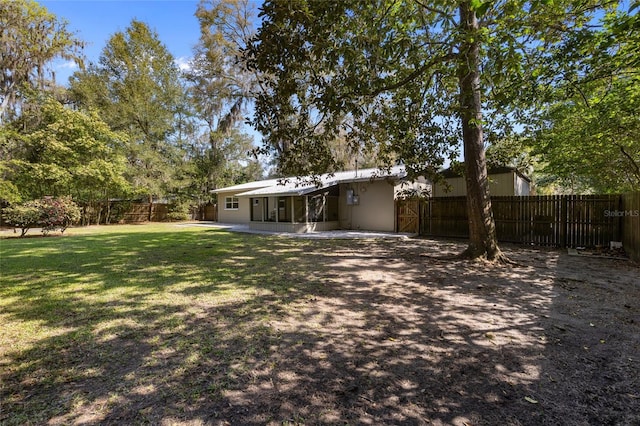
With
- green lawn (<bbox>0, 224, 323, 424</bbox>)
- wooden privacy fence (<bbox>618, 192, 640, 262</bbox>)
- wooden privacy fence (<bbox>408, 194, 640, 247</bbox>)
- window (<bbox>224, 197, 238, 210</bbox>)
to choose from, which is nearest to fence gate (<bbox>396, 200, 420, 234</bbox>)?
wooden privacy fence (<bbox>408, 194, 640, 247</bbox>)

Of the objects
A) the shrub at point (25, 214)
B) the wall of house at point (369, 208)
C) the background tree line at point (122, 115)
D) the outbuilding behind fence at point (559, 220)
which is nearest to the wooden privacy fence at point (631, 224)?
the outbuilding behind fence at point (559, 220)

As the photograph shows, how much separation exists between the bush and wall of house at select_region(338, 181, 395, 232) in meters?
12.9

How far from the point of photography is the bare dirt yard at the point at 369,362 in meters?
2.10

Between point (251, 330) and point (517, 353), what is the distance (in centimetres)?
272

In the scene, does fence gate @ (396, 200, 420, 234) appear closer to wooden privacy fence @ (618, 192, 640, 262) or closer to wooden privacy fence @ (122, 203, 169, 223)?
wooden privacy fence @ (618, 192, 640, 262)

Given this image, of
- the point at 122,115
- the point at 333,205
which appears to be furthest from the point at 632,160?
the point at 122,115

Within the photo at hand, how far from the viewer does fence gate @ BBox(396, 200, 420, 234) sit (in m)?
14.1

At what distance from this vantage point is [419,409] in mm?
2129

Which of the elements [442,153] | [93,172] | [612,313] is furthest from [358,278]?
[93,172]

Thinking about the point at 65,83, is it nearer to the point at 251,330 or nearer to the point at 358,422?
the point at 251,330

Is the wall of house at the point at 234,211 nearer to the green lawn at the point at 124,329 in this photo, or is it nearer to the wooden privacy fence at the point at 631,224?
the green lawn at the point at 124,329

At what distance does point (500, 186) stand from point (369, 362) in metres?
12.4

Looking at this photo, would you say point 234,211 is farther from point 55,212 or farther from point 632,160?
point 632,160

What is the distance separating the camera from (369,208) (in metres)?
15.9
